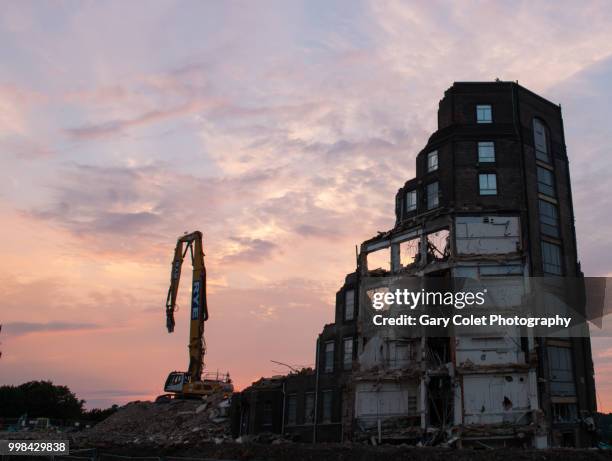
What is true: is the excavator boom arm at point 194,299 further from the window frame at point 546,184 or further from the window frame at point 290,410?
the window frame at point 546,184

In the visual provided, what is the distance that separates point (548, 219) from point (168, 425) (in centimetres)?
3401

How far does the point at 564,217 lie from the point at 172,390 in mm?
35718

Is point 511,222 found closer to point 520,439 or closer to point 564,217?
point 564,217

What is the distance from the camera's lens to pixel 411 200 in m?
49.5

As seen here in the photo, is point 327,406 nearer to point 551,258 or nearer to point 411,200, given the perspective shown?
point 411,200

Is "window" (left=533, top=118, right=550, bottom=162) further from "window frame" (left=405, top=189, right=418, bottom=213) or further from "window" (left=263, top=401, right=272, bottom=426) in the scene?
"window" (left=263, top=401, right=272, bottom=426)

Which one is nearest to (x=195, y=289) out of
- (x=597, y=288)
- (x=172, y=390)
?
(x=172, y=390)

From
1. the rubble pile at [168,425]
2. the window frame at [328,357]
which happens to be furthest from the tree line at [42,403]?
the window frame at [328,357]

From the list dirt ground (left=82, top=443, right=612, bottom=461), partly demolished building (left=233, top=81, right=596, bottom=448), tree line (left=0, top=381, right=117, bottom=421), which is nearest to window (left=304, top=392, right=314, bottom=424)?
partly demolished building (left=233, top=81, right=596, bottom=448)

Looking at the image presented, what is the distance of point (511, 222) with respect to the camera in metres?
41.1

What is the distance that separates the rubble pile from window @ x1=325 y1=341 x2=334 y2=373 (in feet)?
29.5

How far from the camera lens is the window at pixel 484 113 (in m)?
47.7

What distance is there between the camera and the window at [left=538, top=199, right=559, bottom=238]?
4494 cm

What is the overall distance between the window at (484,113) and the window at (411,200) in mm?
7285
